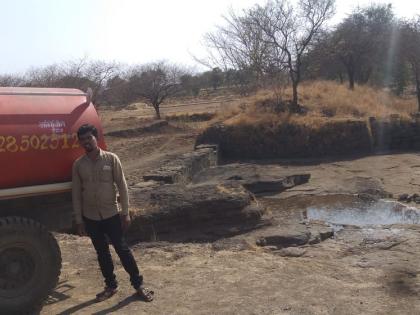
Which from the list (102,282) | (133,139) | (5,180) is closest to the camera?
(5,180)

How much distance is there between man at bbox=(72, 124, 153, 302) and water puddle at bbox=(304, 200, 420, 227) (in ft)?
15.3

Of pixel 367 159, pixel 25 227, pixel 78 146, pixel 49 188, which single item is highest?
pixel 78 146

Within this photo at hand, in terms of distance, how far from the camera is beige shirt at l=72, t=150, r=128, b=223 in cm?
457

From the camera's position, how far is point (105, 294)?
193 inches

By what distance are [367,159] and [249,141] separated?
3.87 metres

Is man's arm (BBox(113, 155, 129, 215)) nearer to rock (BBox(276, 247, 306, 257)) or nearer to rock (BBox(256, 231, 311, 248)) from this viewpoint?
rock (BBox(276, 247, 306, 257))

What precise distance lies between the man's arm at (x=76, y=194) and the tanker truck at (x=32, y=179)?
0.11m

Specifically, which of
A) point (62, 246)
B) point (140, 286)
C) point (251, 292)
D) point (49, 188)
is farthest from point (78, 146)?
point (62, 246)

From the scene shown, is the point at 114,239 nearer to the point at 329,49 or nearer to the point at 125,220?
the point at 125,220

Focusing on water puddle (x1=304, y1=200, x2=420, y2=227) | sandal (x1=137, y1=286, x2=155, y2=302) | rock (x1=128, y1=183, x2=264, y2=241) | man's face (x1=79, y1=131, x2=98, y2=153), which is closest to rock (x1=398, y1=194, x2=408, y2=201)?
water puddle (x1=304, y1=200, x2=420, y2=227)

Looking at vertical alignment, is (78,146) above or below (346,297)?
above

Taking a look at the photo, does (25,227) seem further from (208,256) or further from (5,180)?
(208,256)

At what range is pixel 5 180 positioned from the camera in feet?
13.8

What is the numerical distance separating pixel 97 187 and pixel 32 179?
0.58 metres
